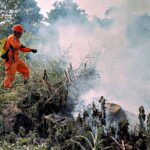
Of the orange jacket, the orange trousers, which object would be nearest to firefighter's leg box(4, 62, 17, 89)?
the orange trousers

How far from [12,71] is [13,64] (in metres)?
0.16

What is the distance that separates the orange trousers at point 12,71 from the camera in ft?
27.0

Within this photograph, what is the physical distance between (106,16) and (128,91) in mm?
13074

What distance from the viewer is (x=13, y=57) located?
840 centimetres

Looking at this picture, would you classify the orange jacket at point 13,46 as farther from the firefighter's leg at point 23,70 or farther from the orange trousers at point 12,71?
the firefighter's leg at point 23,70

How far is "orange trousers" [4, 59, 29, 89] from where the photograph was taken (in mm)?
8234

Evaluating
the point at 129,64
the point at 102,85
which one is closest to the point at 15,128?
the point at 102,85

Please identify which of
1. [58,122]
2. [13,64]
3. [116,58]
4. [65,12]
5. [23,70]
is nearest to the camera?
[58,122]

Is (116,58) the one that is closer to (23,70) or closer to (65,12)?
(23,70)

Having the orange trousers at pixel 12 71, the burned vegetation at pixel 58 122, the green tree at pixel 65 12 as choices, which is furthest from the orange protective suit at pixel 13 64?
the green tree at pixel 65 12

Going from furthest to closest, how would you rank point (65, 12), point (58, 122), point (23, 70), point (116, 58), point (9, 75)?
point (65, 12)
point (116, 58)
point (23, 70)
point (9, 75)
point (58, 122)

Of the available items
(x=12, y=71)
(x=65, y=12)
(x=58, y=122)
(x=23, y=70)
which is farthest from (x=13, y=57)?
(x=65, y=12)

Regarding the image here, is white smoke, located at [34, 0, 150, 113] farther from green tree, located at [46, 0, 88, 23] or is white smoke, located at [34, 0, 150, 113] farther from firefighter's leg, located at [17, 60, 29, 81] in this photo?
green tree, located at [46, 0, 88, 23]

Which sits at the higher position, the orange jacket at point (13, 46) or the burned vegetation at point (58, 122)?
the orange jacket at point (13, 46)
